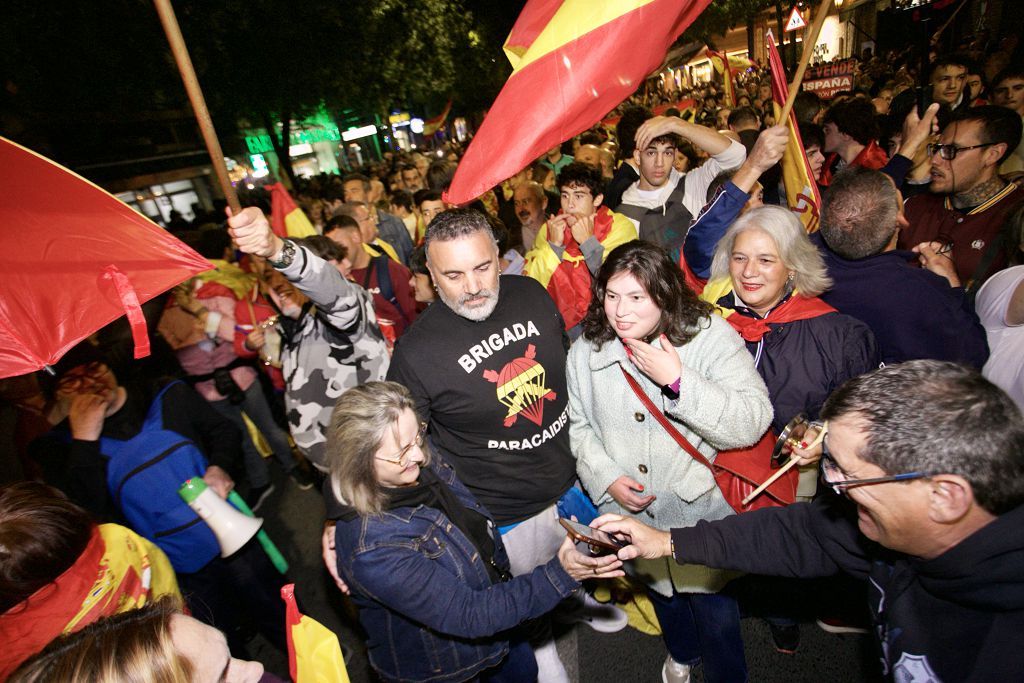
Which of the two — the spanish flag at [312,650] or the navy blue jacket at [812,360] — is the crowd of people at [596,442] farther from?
the spanish flag at [312,650]

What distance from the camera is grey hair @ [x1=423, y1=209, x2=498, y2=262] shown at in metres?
2.51

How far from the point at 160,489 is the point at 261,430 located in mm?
2625

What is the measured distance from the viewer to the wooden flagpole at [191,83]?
1747 mm

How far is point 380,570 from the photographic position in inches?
68.4

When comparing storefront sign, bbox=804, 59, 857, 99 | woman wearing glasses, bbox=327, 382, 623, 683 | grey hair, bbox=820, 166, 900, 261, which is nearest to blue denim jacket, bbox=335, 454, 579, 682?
woman wearing glasses, bbox=327, 382, 623, 683

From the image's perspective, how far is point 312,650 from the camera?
5.28ft

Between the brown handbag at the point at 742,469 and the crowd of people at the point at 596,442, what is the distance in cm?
2

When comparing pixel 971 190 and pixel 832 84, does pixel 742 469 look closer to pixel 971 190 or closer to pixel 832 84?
pixel 971 190

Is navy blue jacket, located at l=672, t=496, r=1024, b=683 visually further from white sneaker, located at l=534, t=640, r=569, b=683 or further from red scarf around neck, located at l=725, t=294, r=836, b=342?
white sneaker, located at l=534, t=640, r=569, b=683

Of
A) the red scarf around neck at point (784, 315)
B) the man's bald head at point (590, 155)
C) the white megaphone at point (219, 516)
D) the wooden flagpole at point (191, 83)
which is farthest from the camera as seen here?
the man's bald head at point (590, 155)

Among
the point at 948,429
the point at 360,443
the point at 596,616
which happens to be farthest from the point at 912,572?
the point at 596,616

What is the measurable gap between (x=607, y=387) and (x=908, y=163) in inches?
135

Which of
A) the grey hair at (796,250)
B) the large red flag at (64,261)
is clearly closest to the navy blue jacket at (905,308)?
the grey hair at (796,250)

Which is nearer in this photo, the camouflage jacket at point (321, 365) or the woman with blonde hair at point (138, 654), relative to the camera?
the woman with blonde hair at point (138, 654)
